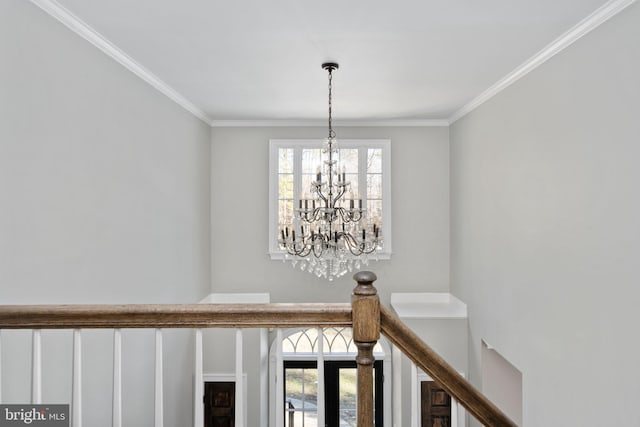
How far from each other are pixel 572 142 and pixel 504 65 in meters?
0.90

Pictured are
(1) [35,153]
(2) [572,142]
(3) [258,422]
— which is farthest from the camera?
(3) [258,422]

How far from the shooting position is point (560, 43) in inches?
99.0

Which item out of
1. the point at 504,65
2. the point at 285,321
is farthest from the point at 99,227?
the point at 504,65

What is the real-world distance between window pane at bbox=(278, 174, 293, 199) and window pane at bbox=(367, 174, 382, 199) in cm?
100

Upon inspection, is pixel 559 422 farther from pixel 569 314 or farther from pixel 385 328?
pixel 385 328

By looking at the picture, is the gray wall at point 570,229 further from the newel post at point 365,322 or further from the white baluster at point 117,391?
the white baluster at point 117,391

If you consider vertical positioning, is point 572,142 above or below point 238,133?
below

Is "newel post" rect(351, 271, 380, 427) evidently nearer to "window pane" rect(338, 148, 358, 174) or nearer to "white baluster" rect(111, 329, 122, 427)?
"white baluster" rect(111, 329, 122, 427)

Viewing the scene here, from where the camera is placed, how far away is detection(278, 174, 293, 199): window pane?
16.5 feet

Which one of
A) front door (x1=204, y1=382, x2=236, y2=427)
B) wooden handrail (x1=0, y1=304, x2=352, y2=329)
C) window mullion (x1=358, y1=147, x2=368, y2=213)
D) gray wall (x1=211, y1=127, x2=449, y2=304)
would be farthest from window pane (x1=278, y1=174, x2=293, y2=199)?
wooden handrail (x1=0, y1=304, x2=352, y2=329)

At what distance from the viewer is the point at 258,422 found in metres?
4.35

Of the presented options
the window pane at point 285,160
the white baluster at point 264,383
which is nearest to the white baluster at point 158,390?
the white baluster at point 264,383

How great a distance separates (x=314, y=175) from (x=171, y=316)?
3962mm

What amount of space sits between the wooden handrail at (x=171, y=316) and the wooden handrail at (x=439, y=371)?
122mm
